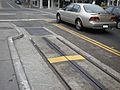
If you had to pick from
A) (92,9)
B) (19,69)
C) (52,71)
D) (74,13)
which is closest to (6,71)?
(19,69)

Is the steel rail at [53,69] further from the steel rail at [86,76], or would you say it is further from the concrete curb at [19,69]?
the concrete curb at [19,69]

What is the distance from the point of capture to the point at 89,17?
13.9m

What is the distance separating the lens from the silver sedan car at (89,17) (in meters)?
13.9

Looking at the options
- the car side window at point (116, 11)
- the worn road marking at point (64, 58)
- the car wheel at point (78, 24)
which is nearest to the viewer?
the worn road marking at point (64, 58)

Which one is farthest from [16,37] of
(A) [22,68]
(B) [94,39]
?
(A) [22,68]

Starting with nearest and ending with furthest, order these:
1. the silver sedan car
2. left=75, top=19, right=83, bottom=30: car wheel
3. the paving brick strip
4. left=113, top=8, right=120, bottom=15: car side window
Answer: the paving brick strip < the silver sedan car < left=75, top=19, right=83, bottom=30: car wheel < left=113, top=8, right=120, bottom=15: car side window

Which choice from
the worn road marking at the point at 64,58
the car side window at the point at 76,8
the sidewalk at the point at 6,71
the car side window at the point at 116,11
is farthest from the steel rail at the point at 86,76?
the car side window at the point at 116,11

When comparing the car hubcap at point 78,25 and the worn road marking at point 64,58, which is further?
the car hubcap at point 78,25

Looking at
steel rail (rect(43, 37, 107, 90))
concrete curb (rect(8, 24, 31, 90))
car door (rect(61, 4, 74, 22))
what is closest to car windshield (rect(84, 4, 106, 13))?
car door (rect(61, 4, 74, 22))

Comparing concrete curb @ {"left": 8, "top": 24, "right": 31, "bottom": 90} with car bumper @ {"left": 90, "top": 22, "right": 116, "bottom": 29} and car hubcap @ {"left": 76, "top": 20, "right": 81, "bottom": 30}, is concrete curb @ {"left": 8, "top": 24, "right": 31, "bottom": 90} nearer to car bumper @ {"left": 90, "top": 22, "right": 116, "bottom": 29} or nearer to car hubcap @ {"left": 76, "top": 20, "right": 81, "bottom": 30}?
car bumper @ {"left": 90, "top": 22, "right": 116, "bottom": 29}

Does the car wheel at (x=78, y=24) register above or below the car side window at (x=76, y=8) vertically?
below

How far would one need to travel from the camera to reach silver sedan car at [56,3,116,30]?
1390cm

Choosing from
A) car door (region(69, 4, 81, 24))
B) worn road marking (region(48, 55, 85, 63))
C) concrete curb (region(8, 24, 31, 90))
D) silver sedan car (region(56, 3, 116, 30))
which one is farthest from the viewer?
car door (region(69, 4, 81, 24))

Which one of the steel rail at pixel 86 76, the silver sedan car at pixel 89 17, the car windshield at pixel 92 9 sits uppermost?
the car windshield at pixel 92 9
